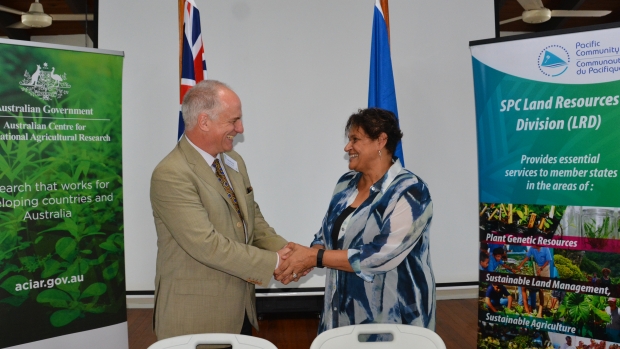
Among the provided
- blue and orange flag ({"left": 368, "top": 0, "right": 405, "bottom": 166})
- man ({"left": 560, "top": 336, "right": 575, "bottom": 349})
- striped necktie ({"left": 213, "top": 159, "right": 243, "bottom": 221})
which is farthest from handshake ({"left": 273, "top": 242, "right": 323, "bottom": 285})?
man ({"left": 560, "top": 336, "right": 575, "bottom": 349})

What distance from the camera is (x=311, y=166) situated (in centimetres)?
525

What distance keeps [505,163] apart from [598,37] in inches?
34.3

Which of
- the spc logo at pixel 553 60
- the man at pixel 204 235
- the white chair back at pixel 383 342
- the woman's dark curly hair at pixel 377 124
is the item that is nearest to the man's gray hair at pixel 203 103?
the man at pixel 204 235

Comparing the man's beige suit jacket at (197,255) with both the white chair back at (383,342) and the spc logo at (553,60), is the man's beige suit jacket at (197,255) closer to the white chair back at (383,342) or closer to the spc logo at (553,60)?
the white chair back at (383,342)

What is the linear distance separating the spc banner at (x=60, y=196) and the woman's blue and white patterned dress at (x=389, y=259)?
6.54 ft

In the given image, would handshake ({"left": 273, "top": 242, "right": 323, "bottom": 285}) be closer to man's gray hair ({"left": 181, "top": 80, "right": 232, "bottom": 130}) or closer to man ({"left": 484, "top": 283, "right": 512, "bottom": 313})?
man's gray hair ({"left": 181, "top": 80, "right": 232, "bottom": 130})

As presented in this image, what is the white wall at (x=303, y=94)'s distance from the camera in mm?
5109

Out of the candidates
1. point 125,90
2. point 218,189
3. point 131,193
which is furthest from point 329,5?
point 218,189

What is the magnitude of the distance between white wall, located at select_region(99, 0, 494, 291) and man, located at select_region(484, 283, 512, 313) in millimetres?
1960

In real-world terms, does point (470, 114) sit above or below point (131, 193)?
above

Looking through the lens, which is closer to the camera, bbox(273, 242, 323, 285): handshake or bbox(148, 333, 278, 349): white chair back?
bbox(148, 333, 278, 349): white chair back

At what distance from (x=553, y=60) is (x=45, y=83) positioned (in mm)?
3132

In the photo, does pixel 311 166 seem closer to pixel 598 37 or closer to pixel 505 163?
pixel 505 163

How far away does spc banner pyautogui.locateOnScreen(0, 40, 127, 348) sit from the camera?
3.33 m
